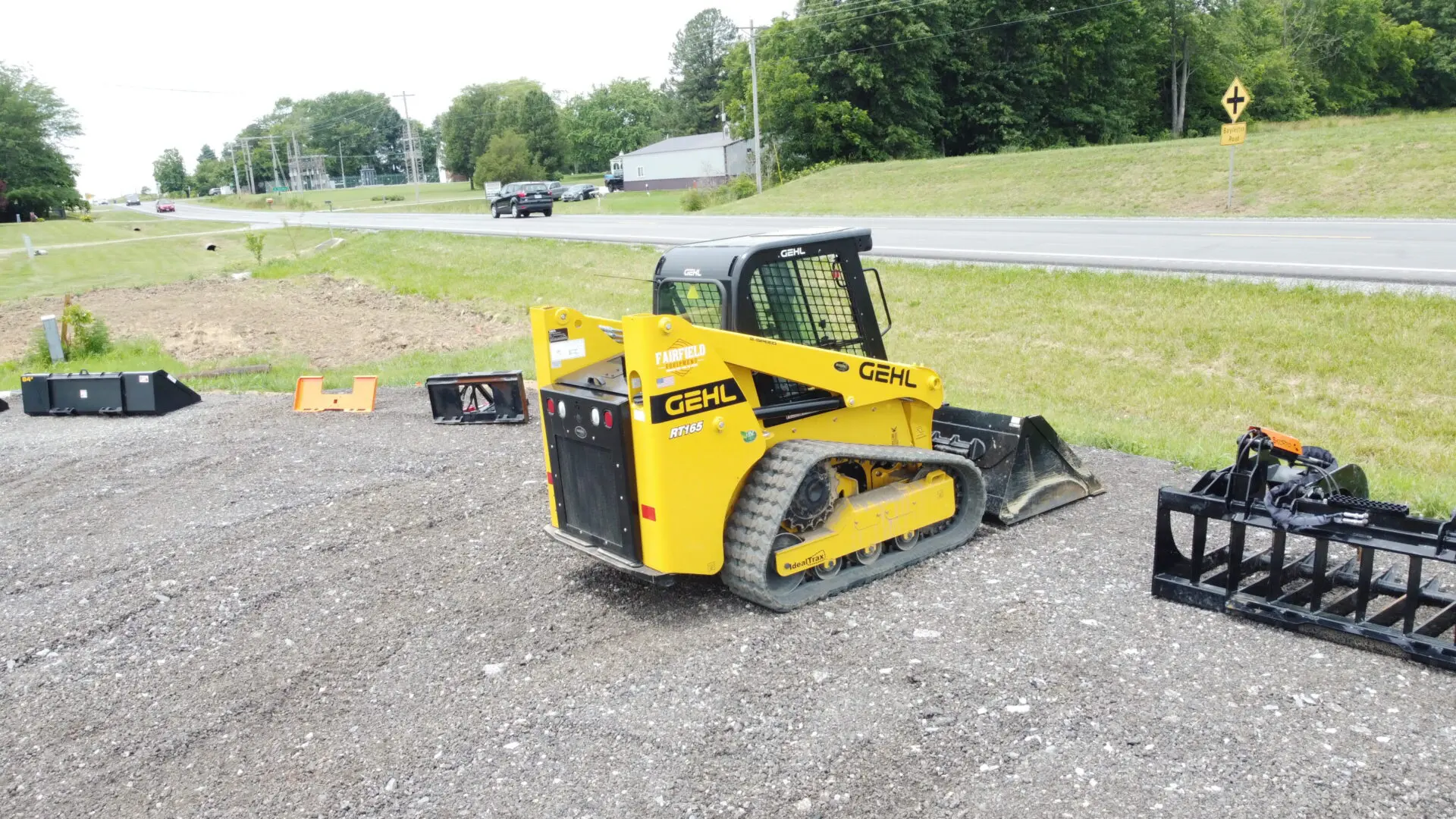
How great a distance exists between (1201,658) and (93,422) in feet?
40.3

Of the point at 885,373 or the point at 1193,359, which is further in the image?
the point at 1193,359

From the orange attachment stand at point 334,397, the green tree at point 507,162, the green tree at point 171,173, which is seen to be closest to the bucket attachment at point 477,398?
the orange attachment stand at point 334,397

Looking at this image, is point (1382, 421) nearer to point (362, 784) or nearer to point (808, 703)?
point (808, 703)

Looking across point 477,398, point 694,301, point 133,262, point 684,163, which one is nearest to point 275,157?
point 684,163

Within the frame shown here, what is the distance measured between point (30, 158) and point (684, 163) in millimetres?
46671

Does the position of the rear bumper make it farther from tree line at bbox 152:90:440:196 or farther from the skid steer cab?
tree line at bbox 152:90:440:196

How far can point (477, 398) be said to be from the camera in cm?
1173

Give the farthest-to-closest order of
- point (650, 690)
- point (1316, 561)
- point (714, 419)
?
1. point (714, 419)
2. point (1316, 561)
3. point (650, 690)

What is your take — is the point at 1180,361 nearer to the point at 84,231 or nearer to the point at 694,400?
the point at 694,400

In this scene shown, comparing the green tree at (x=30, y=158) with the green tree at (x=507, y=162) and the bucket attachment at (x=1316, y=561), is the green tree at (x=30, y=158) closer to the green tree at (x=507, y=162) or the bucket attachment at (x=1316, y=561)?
the green tree at (x=507, y=162)

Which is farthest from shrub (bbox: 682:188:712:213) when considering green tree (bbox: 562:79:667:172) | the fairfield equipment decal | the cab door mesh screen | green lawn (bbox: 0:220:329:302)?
green tree (bbox: 562:79:667:172)

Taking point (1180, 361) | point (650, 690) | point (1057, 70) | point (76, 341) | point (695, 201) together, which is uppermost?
point (1057, 70)

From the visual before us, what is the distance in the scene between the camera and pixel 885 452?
6445 millimetres

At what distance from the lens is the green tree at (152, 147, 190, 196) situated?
191125mm
